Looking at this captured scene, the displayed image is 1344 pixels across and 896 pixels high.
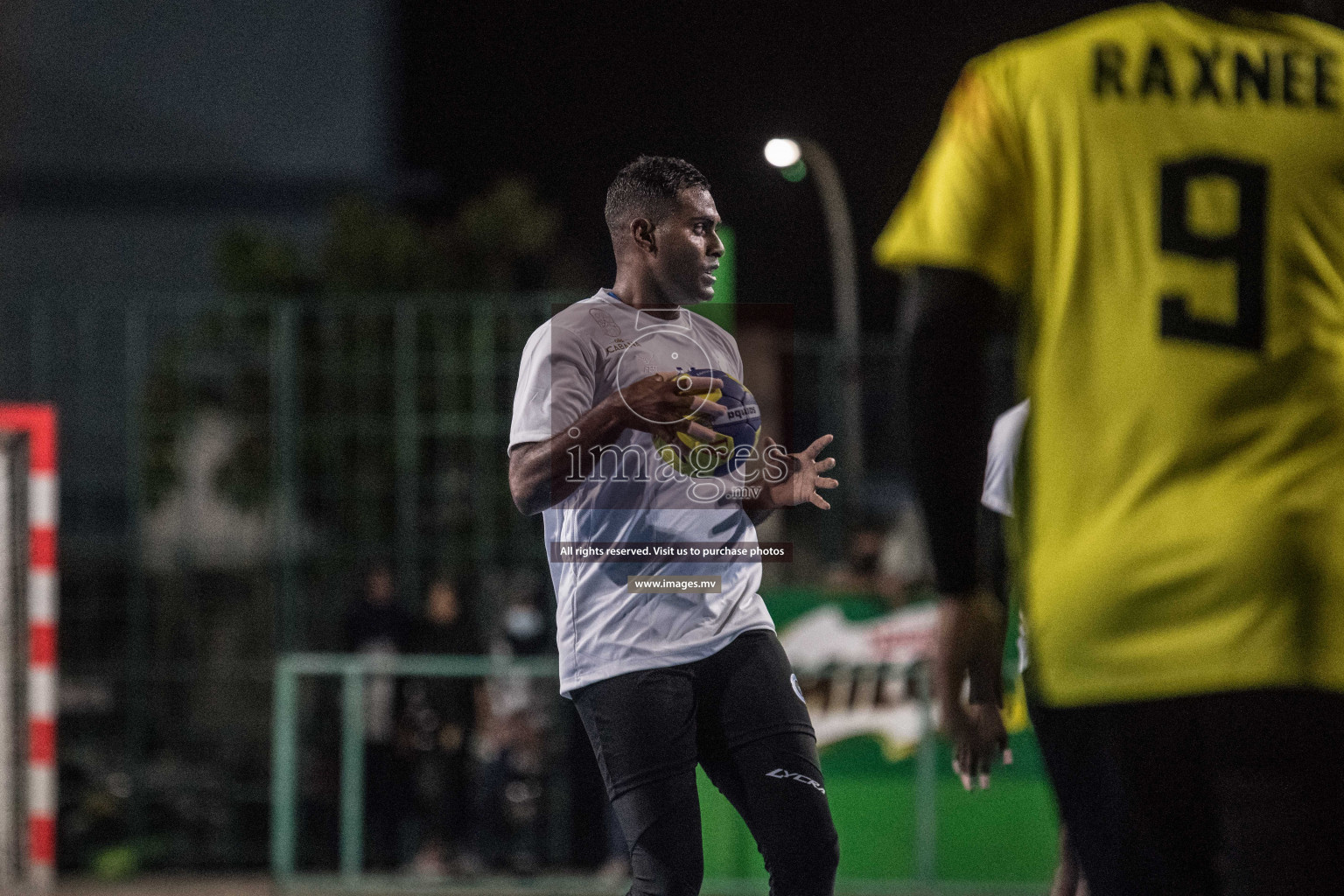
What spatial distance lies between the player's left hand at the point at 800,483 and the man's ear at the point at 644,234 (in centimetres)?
46

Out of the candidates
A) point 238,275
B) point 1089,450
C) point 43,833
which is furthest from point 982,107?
point 238,275

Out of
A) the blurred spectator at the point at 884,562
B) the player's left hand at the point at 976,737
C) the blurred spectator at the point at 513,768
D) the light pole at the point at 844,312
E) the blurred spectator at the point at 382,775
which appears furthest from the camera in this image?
the blurred spectator at the point at 513,768

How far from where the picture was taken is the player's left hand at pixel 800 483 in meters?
3.30

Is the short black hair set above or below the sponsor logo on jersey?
above

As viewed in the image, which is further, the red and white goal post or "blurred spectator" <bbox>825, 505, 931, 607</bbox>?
"blurred spectator" <bbox>825, 505, 931, 607</bbox>

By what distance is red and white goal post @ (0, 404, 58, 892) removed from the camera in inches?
295

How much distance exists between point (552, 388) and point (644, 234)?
37 cm

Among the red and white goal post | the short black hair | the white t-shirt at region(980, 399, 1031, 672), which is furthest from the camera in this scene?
the red and white goal post

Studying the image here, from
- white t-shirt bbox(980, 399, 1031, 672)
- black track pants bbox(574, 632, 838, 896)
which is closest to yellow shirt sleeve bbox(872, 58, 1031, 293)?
black track pants bbox(574, 632, 838, 896)

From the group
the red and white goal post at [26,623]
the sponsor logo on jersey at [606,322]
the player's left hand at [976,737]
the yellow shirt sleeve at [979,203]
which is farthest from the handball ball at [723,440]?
the red and white goal post at [26,623]

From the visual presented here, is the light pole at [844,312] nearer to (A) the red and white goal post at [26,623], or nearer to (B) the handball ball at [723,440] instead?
(B) the handball ball at [723,440]

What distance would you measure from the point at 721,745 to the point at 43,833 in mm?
5313

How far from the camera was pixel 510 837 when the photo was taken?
28.6 ft

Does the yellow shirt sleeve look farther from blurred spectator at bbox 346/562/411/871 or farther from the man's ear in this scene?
blurred spectator at bbox 346/562/411/871
